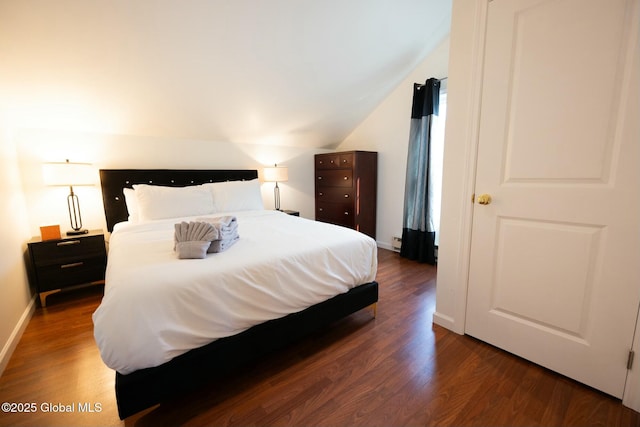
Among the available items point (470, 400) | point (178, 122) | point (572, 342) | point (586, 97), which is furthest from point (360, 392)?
point (178, 122)

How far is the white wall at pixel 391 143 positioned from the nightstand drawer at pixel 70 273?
11.1 ft

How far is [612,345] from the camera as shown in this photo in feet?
4.12

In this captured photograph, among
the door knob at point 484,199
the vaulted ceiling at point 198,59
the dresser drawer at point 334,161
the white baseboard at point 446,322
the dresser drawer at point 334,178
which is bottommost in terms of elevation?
the white baseboard at point 446,322

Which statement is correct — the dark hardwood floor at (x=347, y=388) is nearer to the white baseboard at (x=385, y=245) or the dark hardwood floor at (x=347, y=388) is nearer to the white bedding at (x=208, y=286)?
the white bedding at (x=208, y=286)

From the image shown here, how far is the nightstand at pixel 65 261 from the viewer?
2178mm

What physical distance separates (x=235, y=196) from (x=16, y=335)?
1927 millimetres

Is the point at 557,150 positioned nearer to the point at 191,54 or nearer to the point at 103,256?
the point at 191,54

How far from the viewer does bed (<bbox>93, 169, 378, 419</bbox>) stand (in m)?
1.07

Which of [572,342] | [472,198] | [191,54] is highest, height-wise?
[191,54]

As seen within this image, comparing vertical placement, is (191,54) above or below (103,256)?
above

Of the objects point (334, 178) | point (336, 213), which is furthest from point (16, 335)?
point (334, 178)

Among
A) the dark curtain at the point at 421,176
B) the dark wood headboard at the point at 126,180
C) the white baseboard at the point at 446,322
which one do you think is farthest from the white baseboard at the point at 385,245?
the dark wood headboard at the point at 126,180

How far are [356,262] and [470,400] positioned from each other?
0.94 meters

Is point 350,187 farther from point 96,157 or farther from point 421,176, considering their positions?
point 96,157
